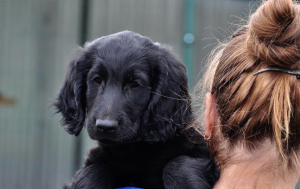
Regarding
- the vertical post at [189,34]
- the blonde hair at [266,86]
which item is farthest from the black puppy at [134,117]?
the vertical post at [189,34]

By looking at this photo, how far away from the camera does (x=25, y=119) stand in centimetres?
637

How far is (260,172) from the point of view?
7.08 feet

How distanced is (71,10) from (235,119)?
15.6ft

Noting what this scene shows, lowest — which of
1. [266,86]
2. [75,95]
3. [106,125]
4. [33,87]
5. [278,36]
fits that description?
[33,87]

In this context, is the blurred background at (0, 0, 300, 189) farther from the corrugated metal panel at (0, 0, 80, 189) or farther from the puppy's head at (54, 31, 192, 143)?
the puppy's head at (54, 31, 192, 143)

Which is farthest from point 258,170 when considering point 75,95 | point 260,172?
point 75,95

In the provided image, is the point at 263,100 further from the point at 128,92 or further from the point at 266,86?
the point at 128,92

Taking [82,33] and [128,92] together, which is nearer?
[128,92]

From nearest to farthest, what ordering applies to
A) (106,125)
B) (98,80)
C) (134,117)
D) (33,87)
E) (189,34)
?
(106,125) → (134,117) → (98,80) → (33,87) → (189,34)

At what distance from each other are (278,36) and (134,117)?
92 centimetres

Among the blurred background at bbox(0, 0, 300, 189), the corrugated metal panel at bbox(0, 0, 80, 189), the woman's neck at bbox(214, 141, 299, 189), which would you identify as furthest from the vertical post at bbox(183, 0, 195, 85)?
the woman's neck at bbox(214, 141, 299, 189)

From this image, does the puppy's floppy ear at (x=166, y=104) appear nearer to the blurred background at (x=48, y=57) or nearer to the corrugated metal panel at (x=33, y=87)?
the blurred background at (x=48, y=57)

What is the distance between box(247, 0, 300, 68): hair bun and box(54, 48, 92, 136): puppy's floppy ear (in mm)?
1124

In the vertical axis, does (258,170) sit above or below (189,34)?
below
